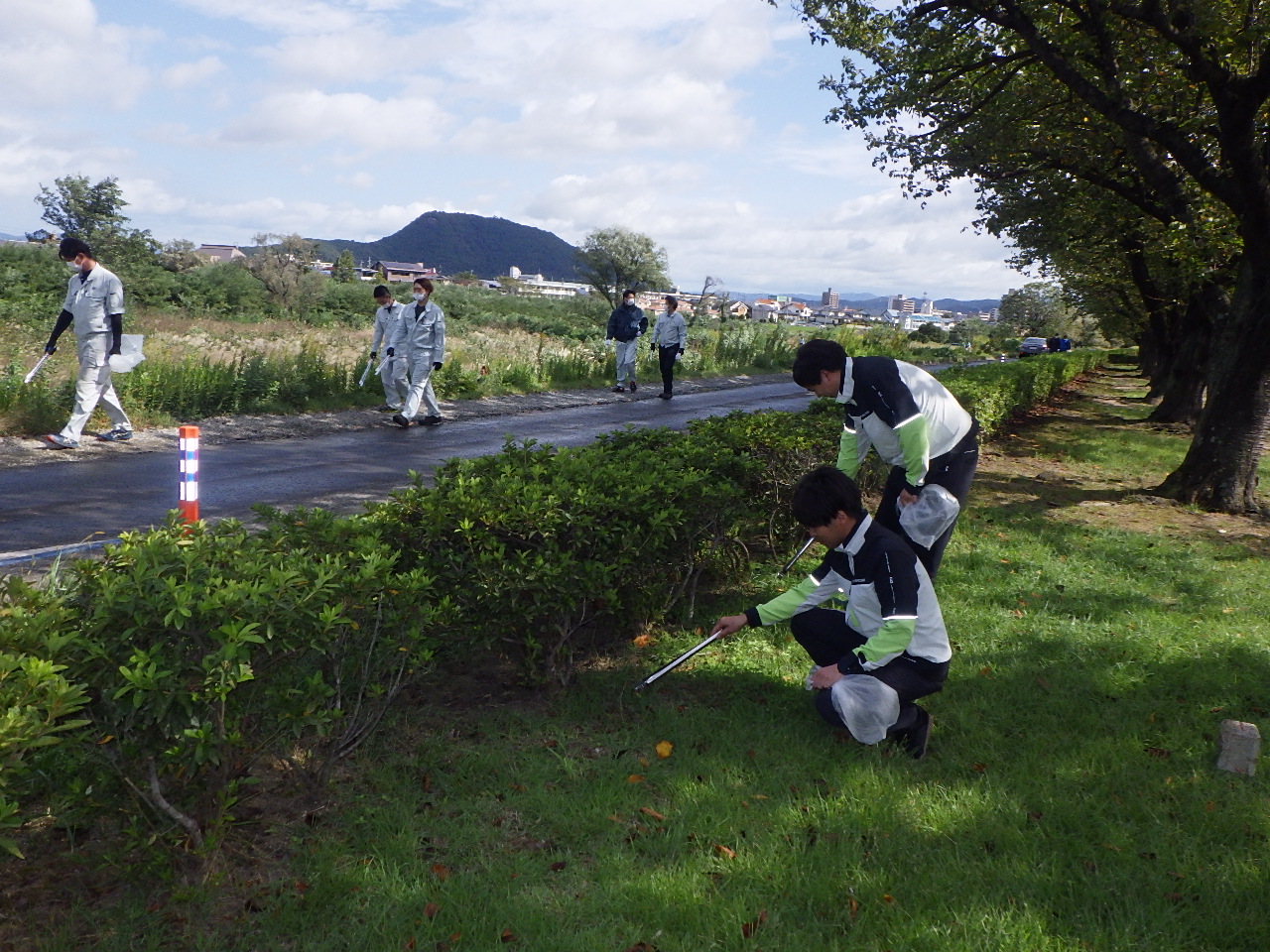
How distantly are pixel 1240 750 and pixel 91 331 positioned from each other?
10.3m

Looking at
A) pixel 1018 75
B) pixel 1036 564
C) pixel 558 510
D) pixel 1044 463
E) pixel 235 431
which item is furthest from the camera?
pixel 1018 75

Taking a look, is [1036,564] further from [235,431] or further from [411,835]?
[235,431]

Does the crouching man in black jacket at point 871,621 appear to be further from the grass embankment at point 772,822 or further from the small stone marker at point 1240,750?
the small stone marker at point 1240,750

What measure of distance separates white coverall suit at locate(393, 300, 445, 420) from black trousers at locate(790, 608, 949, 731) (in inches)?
357

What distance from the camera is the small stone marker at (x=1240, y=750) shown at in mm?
3943

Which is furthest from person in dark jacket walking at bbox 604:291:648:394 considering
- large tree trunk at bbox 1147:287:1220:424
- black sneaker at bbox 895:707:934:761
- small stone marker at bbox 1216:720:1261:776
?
small stone marker at bbox 1216:720:1261:776

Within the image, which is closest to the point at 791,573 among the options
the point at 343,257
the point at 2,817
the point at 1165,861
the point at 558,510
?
the point at 558,510

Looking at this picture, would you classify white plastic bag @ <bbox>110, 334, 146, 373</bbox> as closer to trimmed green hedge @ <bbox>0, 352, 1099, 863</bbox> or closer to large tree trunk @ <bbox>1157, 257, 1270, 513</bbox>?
trimmed green hedge @ <bbox>0, 352, 1099, 863</bbox>

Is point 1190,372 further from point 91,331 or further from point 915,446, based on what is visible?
point 91,331

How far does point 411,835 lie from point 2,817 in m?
1.41

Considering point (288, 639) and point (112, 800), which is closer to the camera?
point (112, 800)

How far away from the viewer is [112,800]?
8.77 feet

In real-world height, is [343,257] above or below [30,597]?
above

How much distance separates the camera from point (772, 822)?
344 cm
